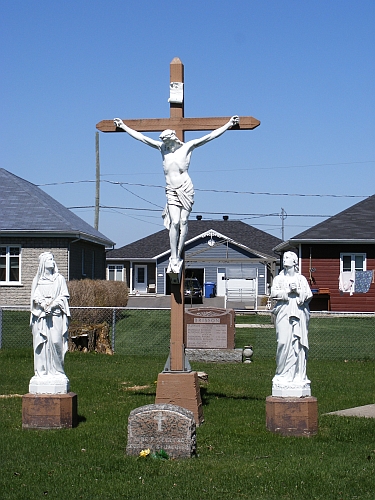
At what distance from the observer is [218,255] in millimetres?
47875

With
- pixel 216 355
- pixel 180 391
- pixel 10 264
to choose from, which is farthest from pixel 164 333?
pixel 180 391

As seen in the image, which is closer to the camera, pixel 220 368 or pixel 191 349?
pixel 220 368

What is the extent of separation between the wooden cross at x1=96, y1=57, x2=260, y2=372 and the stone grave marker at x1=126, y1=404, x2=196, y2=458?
189 cm

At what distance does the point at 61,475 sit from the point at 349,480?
2643 millimetres

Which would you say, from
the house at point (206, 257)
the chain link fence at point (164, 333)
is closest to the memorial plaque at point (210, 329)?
the chain link fence at point (164, 333)

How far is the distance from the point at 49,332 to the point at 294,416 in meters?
3.15

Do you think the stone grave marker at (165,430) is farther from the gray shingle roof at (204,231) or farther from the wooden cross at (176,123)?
the gray shingle roof at (204,231)

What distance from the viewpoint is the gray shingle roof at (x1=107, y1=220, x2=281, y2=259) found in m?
51.6

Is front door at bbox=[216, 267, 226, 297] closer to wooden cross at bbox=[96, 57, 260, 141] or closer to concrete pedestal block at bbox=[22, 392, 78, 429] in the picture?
wooden cross at bbox=[96, 57, 260, 141]

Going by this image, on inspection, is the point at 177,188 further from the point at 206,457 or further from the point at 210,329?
the point at 210,329

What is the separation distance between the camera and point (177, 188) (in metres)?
9.27

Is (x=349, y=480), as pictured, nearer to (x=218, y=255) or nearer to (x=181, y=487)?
(x=181, y=487)

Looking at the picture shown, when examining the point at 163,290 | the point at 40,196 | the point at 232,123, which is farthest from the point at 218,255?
the point at 232,123

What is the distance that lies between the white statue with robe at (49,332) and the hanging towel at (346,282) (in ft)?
73.0
